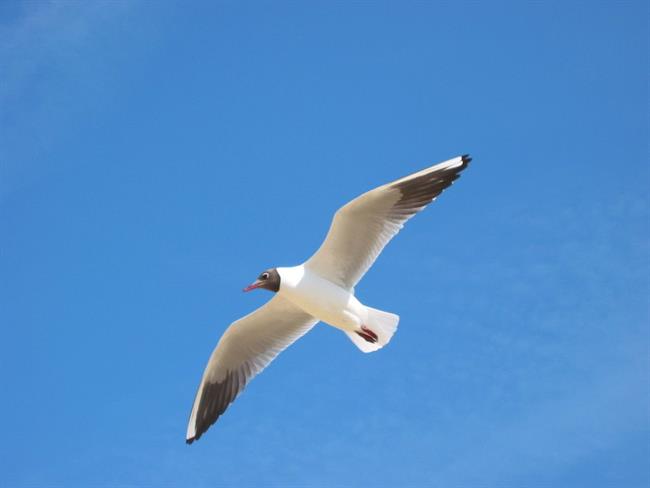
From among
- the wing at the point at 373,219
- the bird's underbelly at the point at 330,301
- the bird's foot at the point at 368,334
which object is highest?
the wing at the point at 373,219

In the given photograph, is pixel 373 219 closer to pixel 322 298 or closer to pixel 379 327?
pixel 322 298

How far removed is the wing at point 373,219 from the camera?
35.5 ft

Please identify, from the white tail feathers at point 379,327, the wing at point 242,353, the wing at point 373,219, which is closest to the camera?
the wing at point 373,219

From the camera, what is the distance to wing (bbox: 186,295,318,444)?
39.0 ft

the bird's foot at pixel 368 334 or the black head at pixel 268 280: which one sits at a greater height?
the black head at pixel 268 280

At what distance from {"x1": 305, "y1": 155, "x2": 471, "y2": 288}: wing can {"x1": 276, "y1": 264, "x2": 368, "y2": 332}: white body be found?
0.48ft

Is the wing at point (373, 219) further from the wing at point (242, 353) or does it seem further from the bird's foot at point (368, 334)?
the wing at point (242, 353)

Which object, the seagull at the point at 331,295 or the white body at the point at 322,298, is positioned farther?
the white body at the point at 322,298

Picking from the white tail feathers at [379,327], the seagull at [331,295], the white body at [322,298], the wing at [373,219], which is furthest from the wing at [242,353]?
the white tail feathers at [379,327]

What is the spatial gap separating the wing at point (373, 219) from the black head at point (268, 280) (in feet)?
1.31

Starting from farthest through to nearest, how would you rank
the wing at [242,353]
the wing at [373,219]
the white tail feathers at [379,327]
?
the wing at [242,353]
the white tail feathers at [379,327]
the wing at [373,219]

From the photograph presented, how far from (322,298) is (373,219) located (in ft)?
3.16

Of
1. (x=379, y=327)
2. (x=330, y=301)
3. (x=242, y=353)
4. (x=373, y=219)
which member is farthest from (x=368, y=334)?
(x=242, y=353)

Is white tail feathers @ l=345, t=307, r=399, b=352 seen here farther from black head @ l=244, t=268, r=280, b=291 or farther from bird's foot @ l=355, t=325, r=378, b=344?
black head @ l=244, t=268, r=280, b=291
